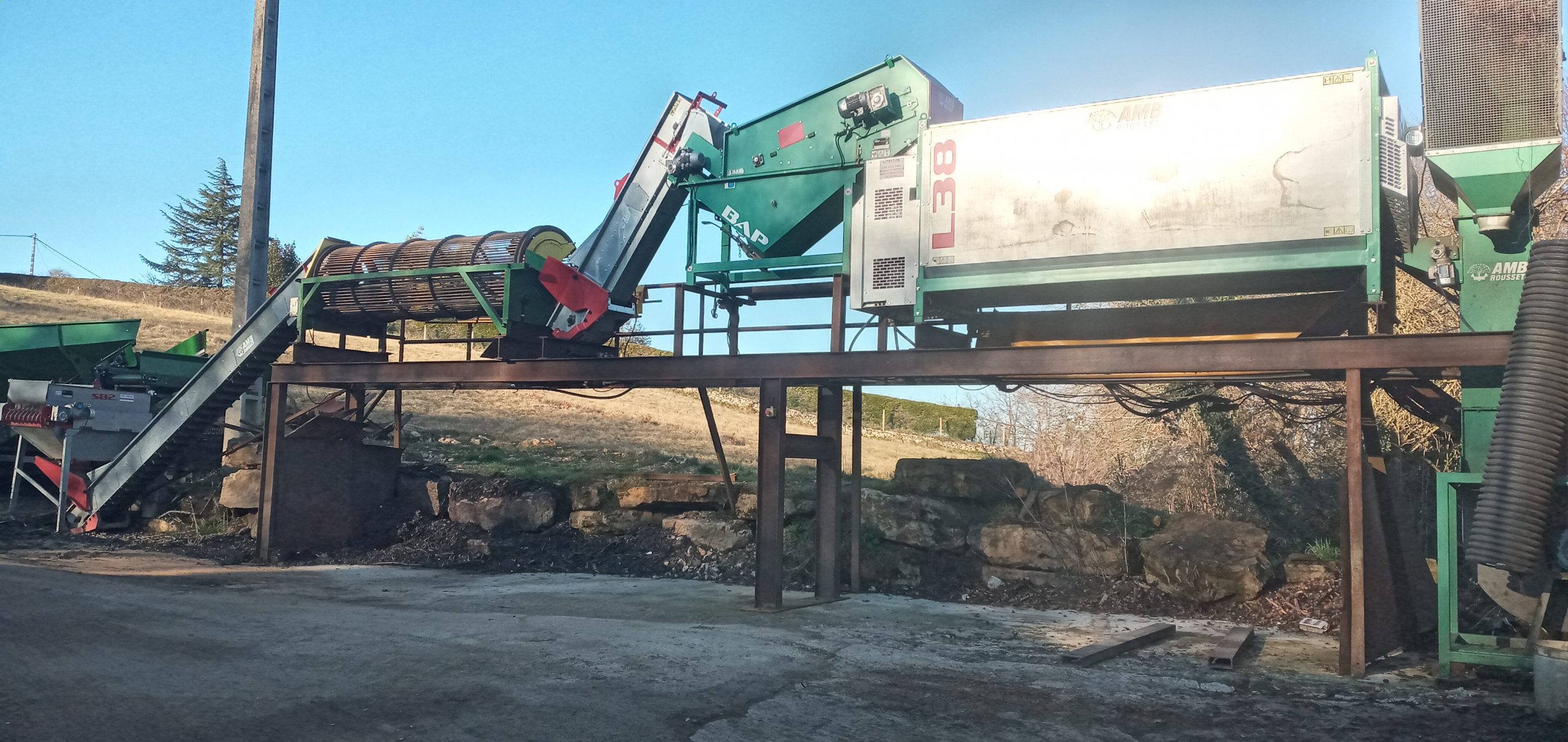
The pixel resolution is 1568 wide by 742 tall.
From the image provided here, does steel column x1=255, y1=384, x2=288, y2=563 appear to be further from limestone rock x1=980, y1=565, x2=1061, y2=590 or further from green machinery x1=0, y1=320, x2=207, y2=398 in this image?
limestone rock x1=980, y1=565, x2=1061, y2=590

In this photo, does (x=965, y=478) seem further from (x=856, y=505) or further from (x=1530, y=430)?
(x=1530, y=430)

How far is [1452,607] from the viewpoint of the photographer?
7520 mm

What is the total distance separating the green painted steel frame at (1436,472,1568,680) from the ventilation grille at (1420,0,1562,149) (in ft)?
9.02

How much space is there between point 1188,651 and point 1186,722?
2565 mm

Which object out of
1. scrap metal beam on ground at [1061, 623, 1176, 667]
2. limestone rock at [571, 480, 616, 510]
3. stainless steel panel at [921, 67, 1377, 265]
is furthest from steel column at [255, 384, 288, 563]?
scrap metal beam on ground at [1061, 623, 1176, 667]

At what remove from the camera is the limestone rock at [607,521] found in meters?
15.0

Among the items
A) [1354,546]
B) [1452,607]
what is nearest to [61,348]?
[1354,546]

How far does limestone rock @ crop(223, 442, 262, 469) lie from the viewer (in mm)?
16891

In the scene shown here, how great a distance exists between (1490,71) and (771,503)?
7379 mm

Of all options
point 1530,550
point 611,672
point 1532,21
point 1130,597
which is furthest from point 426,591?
point 1532,21

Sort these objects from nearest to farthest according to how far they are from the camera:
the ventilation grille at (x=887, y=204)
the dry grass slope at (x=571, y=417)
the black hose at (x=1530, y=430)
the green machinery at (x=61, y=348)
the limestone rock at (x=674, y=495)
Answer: the black hose at (x=1530, y=430) < the ventilation grille at (x=887, y=204) < the limestone rock at (x=674, y=495) < the green machinery at (x=61, y=348) < the dry grass slope at (x=571, y=417)

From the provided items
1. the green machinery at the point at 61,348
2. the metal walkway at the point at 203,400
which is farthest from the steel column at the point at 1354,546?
the green machinery at the point at 61,348

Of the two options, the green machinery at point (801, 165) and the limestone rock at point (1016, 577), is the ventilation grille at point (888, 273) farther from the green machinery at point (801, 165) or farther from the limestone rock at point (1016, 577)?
the limestone rock at point (1016, 577)

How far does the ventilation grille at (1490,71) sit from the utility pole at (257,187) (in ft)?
52.5
